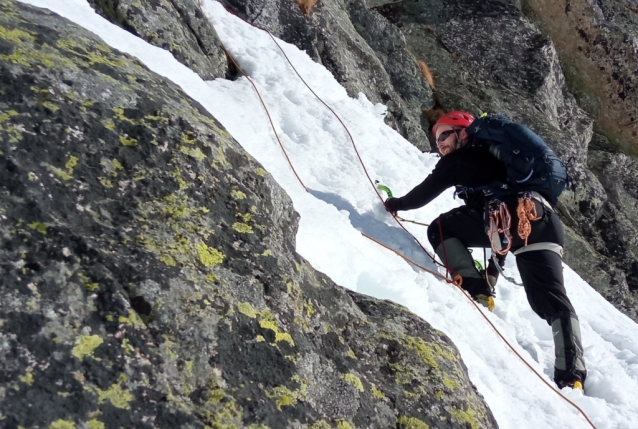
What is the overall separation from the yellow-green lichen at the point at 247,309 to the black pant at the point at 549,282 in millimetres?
3291

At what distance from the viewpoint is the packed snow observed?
448cm

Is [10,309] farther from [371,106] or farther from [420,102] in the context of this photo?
[420,102]

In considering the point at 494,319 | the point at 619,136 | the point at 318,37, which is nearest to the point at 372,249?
the point at 494,319

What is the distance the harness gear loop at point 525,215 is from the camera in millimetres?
5391

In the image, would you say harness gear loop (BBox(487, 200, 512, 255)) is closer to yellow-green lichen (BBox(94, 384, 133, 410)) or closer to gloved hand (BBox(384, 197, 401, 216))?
gloved hand (BBox(384, 197, 401, 216))

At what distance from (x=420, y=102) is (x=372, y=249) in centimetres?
1082

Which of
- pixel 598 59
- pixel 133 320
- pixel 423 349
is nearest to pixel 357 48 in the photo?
pixel 423 349

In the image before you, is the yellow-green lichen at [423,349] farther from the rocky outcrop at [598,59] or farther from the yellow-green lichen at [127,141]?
the rocky outcrop at [598,59]

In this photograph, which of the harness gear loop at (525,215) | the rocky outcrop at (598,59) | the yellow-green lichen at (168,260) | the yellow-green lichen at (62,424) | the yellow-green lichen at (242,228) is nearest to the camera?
the yellow-green lichen at (62,424)

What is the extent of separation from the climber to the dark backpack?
0.37 feet

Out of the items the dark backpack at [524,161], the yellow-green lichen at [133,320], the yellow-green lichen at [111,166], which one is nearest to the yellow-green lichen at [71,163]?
the yellow-green lichen at [111,166]

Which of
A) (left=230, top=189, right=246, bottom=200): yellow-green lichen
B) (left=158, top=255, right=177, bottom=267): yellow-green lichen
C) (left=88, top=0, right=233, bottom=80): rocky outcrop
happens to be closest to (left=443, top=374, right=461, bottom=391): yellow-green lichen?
(left=230, top=189, right=246, bottom=200): yellow-green lichen

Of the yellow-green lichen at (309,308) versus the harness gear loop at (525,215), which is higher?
the harness gear loop at (525,215)

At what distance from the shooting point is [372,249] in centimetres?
563
